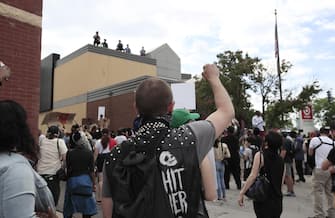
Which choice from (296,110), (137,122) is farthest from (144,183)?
(296,110)

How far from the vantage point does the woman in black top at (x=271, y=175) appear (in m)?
4.53

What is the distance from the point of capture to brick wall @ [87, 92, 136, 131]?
23.7 meters

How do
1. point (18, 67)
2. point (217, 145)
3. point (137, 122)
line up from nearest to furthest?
1. point (137, 122)
2. point (18, 67)
3. point (217, 145)

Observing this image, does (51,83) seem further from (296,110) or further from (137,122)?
(137,122)

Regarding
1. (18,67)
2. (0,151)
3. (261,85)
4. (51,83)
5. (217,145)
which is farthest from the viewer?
(51,83)

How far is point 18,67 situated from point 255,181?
14.3 feet

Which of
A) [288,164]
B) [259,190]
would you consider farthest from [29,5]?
[288,164]

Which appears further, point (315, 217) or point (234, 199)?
point (234, 199)

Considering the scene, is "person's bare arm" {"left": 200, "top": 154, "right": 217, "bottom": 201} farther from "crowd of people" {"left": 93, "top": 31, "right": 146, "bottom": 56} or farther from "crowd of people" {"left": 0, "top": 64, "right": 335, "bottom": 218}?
"crowd of people" {"left": 93, "top": 31, "right": 146, "bottom": 56}

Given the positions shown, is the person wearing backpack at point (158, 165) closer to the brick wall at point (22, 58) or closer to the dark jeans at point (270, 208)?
the dark jeans at point (270, 208)

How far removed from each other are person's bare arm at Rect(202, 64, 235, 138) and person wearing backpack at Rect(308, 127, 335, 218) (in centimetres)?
626

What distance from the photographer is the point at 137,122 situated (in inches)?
81.4

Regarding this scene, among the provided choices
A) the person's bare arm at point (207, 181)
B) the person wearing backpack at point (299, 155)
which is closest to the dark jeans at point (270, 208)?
the person's bare arm at point (207, 181)

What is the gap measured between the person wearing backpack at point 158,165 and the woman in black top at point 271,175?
2.80m
